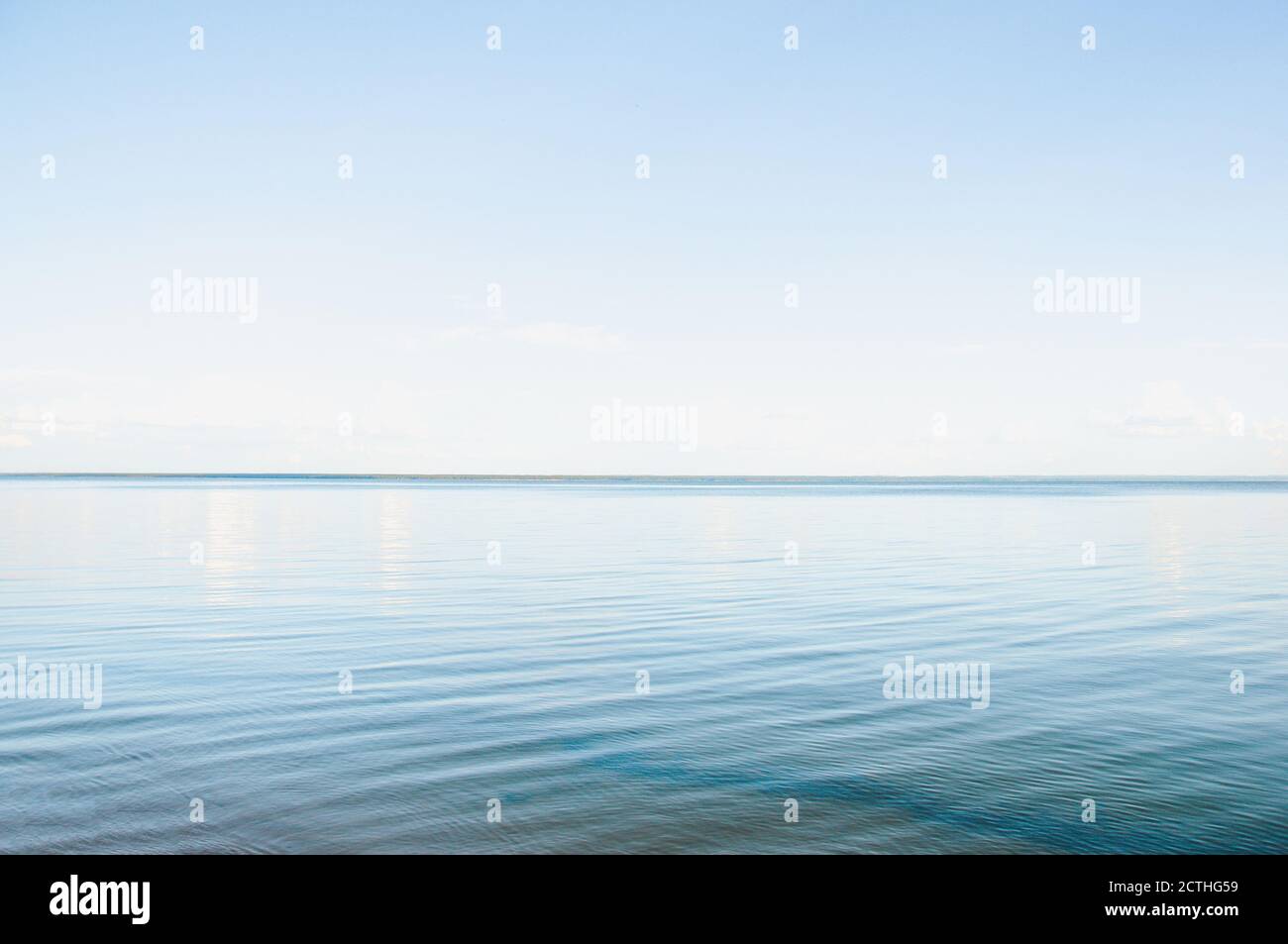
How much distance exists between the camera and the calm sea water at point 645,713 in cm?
920

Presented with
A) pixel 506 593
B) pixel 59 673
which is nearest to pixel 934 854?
pixel 59 673

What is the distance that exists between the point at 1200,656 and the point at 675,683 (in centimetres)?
960

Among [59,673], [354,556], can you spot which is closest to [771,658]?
[59,673]

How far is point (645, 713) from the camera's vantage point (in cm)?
1351

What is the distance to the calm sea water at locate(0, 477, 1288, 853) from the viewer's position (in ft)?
30.2

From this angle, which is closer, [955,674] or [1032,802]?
[1032,802]

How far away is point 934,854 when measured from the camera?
852cm

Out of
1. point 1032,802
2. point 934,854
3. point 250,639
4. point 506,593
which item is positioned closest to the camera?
point 934,854

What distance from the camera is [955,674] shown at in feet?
52.3
